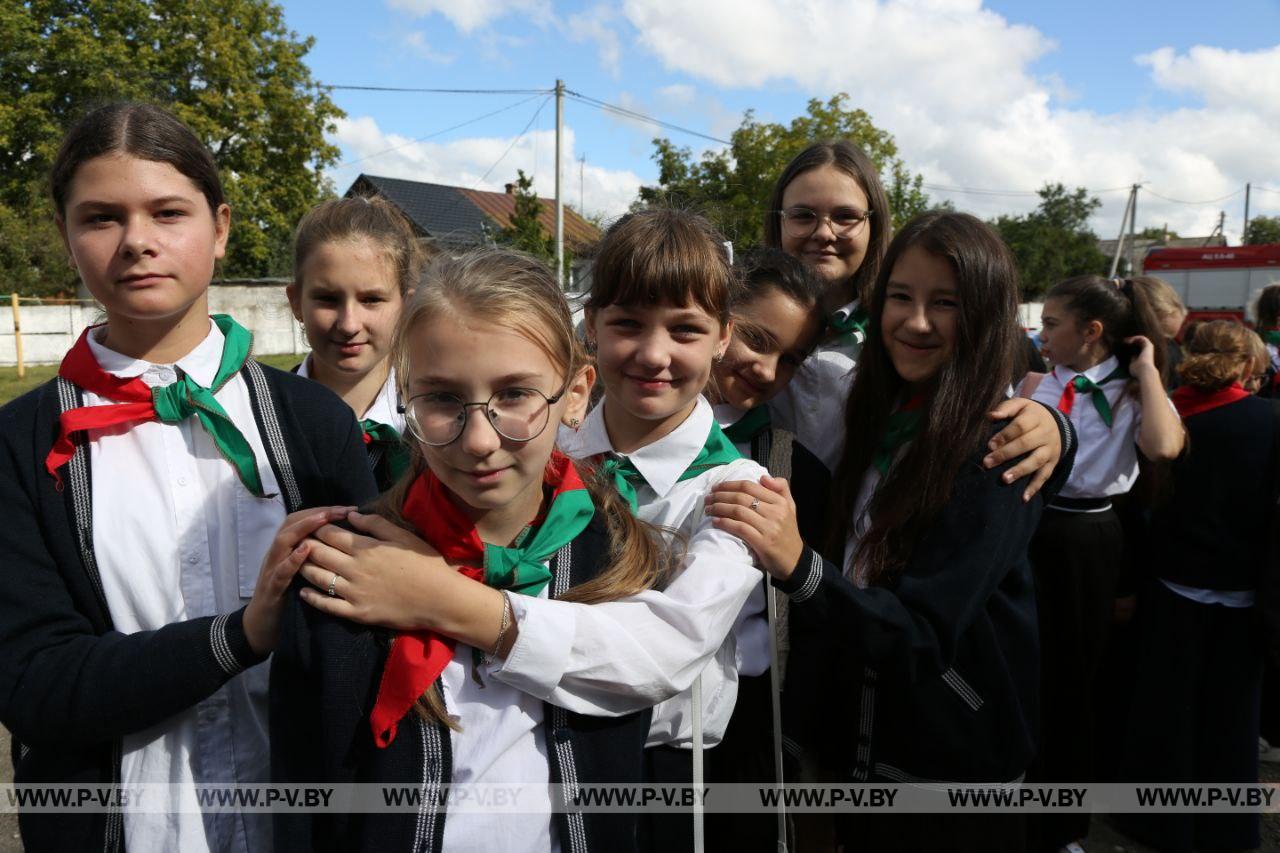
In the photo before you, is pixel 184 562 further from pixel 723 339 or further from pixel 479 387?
pixel 723 339

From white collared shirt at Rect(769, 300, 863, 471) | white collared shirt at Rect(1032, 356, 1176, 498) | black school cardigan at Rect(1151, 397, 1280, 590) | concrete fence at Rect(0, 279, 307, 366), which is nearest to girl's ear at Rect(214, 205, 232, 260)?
white collared shirt at Rect(769, 300, 863, 471)

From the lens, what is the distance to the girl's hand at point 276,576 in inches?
52.1

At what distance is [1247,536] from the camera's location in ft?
11.0

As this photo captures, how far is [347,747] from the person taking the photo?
4.26 feet

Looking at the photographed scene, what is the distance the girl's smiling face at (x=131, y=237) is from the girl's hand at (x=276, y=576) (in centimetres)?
49

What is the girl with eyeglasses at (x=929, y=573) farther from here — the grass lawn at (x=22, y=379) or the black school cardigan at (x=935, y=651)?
the grass lawn at (x=22, y=379)

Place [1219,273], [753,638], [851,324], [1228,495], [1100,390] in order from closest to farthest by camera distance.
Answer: [753,638], [851,324], [1228,495], [1100,390], [1219,273]

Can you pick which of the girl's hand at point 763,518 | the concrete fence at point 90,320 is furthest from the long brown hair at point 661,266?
the concrete fence at point 90,320

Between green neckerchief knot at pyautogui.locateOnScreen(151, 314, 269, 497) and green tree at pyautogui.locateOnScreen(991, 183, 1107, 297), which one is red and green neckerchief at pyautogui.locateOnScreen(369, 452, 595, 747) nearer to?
green neckerchief knot at pyautogui.locateOnScreen(151, 314, 269, 497)

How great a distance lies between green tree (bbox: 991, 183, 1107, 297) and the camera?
47219mm

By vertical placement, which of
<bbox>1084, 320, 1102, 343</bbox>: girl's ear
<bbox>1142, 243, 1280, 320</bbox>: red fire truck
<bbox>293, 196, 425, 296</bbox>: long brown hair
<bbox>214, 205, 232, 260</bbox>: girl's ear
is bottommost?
<bbox>1084, 320, 1102, 343</bbox>: girl's ear

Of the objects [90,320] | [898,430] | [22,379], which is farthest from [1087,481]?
[90,320]

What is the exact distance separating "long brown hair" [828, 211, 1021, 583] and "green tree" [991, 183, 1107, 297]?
147 feet

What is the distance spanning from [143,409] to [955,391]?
1.66 meters
